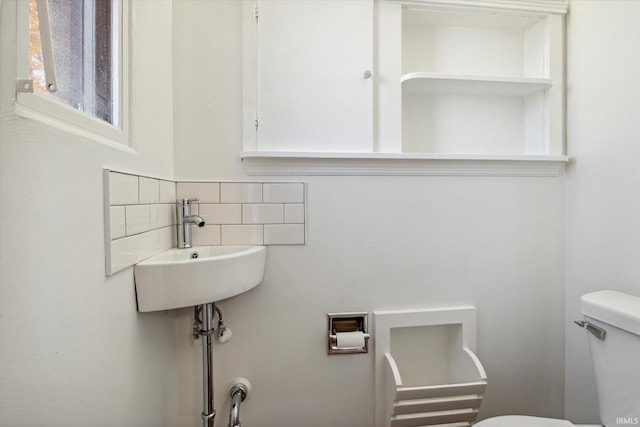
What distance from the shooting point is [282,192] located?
1.25 m

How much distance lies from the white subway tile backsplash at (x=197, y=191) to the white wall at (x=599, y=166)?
61.4 inches

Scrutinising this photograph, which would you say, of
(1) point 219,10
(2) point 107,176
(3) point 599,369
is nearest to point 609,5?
(3) point 599,369

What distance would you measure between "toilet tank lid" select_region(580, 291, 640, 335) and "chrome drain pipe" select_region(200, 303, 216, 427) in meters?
1.33

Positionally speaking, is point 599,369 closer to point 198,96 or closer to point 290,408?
point 290,408

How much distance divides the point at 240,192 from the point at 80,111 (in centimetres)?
61

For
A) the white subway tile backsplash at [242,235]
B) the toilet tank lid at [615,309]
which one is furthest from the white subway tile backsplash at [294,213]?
the toilet tank lid at [615,309]

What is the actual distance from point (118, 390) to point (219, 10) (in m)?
1.34

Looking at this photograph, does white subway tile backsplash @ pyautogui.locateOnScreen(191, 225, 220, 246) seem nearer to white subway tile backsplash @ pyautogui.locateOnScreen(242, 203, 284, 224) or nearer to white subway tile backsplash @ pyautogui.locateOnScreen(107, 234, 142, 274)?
white subway tile backsplash @ pyautogui.locateOnScreen(242, 203, 284, 224)

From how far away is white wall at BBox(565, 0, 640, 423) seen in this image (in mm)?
1126

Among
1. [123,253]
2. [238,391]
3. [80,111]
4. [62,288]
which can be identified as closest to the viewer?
[62,288]

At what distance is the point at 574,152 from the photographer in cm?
136

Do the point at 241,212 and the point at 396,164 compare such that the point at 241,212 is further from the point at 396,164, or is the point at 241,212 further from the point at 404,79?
the point at 404,79

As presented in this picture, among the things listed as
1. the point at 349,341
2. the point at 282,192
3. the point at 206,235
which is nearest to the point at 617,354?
the point at 349,341

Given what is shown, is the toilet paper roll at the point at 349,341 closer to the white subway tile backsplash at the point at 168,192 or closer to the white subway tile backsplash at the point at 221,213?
the white subway tile backsplash at the point at 221,213
